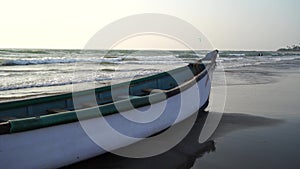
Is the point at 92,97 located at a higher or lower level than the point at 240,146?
higher

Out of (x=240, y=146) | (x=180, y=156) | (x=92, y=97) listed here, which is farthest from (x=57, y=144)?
(x=240, y=146)

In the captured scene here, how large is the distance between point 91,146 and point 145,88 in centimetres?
290

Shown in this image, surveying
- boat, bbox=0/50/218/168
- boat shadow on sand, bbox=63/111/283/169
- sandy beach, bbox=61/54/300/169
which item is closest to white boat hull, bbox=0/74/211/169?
boat, bbox=0/50/218/168

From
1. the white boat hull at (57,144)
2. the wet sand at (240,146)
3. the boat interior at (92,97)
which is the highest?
the boat interior at (92,97)

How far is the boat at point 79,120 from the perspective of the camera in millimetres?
3121

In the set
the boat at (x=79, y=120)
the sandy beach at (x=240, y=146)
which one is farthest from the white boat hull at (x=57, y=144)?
the sandy beach at (x=240, y=146)

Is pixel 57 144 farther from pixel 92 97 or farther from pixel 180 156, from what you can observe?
pixel 92 97

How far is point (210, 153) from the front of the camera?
177 inches

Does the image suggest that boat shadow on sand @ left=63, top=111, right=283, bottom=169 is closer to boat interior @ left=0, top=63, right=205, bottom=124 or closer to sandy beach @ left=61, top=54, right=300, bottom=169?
sandy beach @ left=61, top=54, right=300, bottom=169

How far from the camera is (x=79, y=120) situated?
353 cm

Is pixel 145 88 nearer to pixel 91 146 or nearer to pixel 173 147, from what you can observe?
pixel 173 147

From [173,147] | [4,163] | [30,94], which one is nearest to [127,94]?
[173,147]

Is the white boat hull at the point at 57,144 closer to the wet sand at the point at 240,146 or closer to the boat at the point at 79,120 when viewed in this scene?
the boat at the point at 79,120

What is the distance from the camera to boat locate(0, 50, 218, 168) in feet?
10.2
